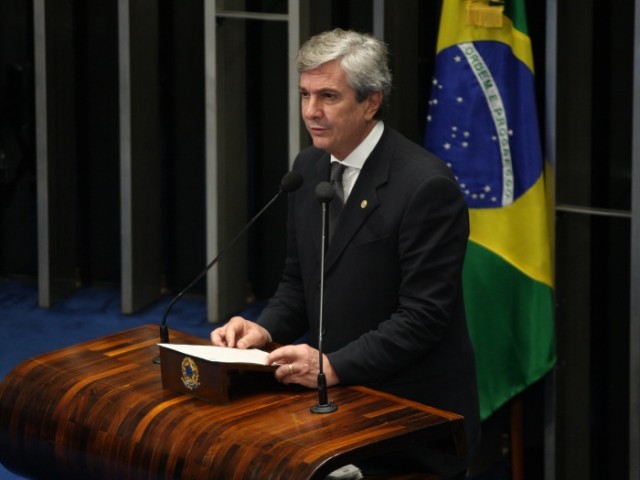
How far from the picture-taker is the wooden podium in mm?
2389

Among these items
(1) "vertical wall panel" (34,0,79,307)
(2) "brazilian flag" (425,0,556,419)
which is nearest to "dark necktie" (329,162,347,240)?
(2) "brazilian flag" (425,0,556,419)

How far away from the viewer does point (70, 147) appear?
21.5ft

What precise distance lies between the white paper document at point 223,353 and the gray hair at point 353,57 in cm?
62

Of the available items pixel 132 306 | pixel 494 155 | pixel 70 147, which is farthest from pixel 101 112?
pixel 494 155

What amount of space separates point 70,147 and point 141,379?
3940 mm

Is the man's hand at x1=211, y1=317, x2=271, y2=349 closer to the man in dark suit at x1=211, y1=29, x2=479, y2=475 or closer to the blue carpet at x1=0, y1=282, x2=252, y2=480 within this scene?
the man in dark suit at x1=211, y1=29, x2=479, y2=475

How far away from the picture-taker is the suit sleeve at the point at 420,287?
277cm

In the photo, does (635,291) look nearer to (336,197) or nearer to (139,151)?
(336,197)

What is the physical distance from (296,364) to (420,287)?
34cm

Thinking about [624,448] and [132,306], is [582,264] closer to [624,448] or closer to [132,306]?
[624,448]

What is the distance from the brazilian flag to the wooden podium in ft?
5.36

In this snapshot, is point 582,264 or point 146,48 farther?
point 146,48

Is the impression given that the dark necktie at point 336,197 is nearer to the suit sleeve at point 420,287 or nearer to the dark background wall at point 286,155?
the suit sleeve at point 420,287

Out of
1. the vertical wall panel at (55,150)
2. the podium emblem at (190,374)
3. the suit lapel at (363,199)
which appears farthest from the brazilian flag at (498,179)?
A: the vertical wall panel at (55,150)
